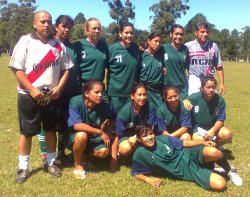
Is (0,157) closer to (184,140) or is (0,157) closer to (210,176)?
(184,140)

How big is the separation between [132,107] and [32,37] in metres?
1.81

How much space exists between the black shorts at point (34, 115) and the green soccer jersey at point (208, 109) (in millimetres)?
2247

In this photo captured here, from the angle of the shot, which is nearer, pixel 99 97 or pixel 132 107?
pixel 99 97

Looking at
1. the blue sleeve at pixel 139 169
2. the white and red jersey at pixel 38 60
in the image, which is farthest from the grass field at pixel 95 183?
the white and red jersey at pixel 38 60

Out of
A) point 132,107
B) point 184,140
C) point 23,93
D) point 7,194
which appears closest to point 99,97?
point 132,107

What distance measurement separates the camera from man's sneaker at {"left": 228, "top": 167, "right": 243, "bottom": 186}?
4.89 metres

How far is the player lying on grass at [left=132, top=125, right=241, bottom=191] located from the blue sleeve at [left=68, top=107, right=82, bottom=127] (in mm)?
872

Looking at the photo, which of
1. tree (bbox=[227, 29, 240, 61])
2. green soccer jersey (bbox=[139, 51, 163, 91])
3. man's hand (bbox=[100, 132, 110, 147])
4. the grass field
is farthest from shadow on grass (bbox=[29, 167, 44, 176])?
tree (bbox=[227, 29, 240, 61])

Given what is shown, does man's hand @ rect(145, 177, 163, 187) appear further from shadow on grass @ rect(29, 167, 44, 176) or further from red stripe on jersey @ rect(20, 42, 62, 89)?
red stripe on jersey @ rect(20, 42, 62, 89)

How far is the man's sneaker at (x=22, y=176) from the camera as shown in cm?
486

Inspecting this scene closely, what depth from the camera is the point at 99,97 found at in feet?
16.6

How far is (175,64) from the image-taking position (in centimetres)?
610

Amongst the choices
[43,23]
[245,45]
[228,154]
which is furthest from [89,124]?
[245,45]

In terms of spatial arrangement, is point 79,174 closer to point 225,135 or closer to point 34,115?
point 34,115
